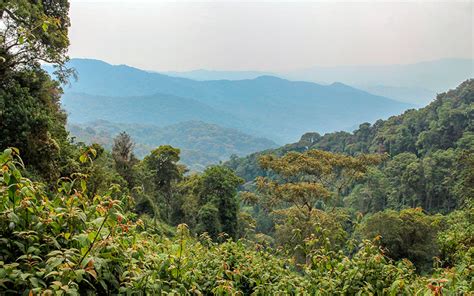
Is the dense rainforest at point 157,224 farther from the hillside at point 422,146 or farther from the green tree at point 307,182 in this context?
the hillside at point 422,146

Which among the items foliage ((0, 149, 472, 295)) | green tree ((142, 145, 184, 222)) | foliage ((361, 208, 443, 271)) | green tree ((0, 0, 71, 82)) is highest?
green tree ((0, 0, 71, 82))

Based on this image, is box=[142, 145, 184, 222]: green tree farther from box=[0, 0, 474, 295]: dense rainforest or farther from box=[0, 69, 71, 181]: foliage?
box=[0, 69, 71, 181]: foliage

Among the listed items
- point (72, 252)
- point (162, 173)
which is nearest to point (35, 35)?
point (72, 252)

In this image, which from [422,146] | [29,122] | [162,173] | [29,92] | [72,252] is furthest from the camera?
[422,146]

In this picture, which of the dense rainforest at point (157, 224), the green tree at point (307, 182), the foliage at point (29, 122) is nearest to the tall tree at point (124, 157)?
the dense rainforest at point (157, 224)

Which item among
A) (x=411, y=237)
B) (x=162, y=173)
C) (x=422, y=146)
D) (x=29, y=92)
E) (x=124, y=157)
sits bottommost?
(x=411, y=237)

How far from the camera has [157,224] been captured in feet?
26.0

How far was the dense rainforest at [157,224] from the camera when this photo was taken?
5.75 ft

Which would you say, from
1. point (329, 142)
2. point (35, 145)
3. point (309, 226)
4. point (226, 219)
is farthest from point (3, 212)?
point (329, 142)

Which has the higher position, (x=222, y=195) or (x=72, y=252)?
(x=72, y=252)

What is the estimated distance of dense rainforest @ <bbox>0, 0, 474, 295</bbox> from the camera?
175 centimetres

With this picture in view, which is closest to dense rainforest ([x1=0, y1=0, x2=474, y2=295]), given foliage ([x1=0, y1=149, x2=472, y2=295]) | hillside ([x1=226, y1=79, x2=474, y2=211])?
foliage ([x1=0, y1=149, x2=472, y2=295])

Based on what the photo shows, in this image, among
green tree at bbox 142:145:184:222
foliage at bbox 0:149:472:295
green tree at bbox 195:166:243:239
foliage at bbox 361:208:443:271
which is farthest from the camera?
green tree at bbox 142:145:184:222

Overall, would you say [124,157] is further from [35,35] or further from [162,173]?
[35,35]
